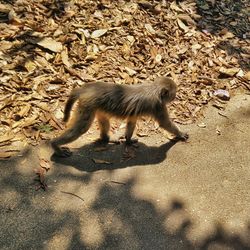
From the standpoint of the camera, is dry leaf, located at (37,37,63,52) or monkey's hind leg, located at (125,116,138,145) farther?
dry leaf, located at (37,37,63,52)

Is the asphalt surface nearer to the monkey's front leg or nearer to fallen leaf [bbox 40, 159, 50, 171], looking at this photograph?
fallen leaf [bbox 40, 159, 50, 171]

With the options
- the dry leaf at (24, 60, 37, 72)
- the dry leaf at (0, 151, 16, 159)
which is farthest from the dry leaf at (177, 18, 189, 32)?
the dry leaf at (0, 151, 16, 159)

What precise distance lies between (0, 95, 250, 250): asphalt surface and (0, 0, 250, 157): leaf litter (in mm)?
642

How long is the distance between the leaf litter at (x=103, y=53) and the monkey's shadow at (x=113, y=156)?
1.71 ft

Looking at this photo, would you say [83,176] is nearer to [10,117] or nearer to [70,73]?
[10,117]

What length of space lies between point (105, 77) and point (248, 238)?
3.29 m

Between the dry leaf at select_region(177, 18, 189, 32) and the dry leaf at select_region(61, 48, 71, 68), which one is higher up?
the dry leaf at select_region(177, 18, 189, 32)

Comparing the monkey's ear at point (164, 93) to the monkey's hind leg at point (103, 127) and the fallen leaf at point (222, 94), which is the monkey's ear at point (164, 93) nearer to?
the monkey's hind leg at point (103, 127)

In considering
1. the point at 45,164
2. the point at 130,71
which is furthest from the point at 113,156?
the point at 130,71

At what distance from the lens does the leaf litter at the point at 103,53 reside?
19.2 ft

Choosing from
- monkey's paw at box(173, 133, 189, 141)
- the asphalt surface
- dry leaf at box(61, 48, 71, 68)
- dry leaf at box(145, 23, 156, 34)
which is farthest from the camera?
dry leaf at box(145, 23, 156, 34)

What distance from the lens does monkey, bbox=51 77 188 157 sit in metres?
4.97

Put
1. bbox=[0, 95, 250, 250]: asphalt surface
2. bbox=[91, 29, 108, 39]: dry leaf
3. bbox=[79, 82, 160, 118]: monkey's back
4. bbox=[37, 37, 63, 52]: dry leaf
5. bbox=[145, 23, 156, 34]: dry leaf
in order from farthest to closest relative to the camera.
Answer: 1. bbox=[145, 23, 156, 34]: dry leaf
2. bbox=[91, 29, 108, 39]: dry leaf
3. bbox=[37, 37, 63, 52]: dry leaf
4. bbox=[79, 82, 160, 118]: monkey's back
5. bbox=[0, 95, 250, 250]: asphalt surface

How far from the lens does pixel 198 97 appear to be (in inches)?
255
